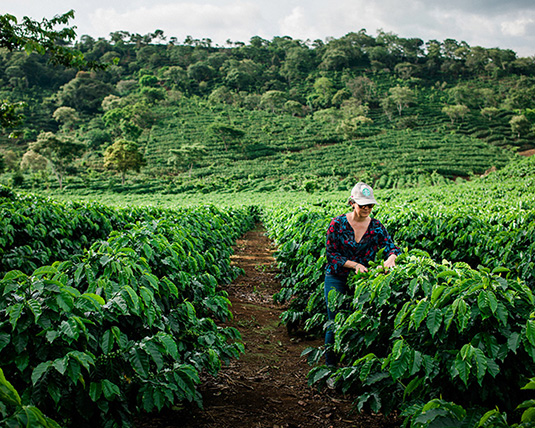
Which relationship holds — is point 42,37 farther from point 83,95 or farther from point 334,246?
point 83,95

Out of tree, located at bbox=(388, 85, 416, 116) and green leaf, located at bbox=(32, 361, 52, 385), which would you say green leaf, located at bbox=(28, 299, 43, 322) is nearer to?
green leaf, located at bbox=(32, 361, 52, 385)

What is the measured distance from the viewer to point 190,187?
132ft

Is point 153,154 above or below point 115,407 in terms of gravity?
above

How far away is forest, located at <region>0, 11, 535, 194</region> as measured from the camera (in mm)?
42625

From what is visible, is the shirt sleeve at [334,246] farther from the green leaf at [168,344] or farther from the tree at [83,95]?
the tree at [83,95]

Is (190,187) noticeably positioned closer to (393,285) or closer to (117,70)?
(393,285)

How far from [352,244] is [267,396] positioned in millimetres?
1484

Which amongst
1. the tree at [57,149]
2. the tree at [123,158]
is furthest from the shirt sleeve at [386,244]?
the tree at [123,158]

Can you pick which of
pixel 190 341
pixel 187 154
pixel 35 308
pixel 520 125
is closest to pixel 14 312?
pixel 35 308

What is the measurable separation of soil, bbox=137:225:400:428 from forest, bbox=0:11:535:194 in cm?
621

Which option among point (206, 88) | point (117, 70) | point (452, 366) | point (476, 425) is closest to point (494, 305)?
point (452, 366)

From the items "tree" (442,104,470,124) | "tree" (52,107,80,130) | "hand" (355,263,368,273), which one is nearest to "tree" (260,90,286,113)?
"tree" (442,104,470,124)

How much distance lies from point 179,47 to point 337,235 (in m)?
123

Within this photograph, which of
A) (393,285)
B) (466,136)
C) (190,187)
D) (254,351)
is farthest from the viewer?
(466,136)
